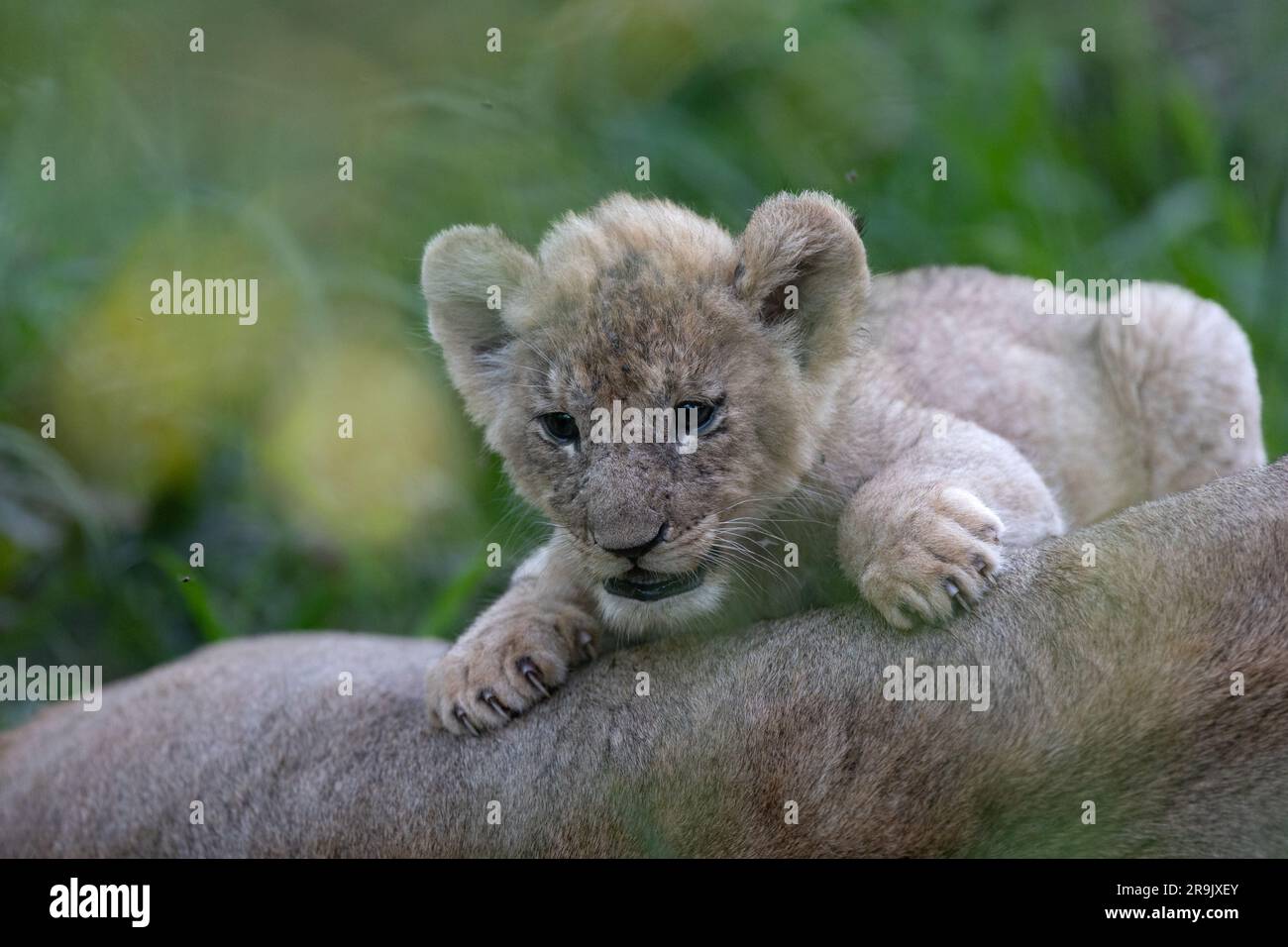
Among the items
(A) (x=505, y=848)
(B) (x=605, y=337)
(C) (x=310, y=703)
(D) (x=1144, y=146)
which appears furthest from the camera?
(D) (x=1144, y=146)

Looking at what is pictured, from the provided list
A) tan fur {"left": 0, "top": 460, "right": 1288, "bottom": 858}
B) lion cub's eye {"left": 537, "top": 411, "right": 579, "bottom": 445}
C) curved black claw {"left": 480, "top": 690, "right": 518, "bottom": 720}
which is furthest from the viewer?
curved black claw {"left": 480, "top": 690, "right": 518, "bottom": 720}

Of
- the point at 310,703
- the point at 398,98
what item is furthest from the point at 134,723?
the point at 398,98

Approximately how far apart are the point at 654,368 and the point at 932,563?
0.80 m

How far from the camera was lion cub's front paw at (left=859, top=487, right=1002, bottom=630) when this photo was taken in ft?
11.9

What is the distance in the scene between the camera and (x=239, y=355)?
676 cm

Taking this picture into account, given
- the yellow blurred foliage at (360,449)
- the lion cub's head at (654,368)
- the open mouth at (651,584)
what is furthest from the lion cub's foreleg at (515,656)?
the yellow blurred foliage at (360,449)

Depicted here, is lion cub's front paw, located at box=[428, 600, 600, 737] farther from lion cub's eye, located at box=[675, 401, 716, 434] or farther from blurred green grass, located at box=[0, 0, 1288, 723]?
blurred green grass, located at box=[0, 0, 1288, 723]

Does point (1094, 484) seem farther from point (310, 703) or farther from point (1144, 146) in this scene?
point (1144, 146)

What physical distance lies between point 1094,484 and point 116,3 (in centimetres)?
454

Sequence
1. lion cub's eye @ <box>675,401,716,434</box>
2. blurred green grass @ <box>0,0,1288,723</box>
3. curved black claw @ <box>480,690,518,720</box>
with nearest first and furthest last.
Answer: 1. lion cub's eye @ <box>675,401,716,434</box>
2. curved black claw @ <box>480,690,518,720</box>
3. blurred green grass @ <box>0,0,1288,723</box>

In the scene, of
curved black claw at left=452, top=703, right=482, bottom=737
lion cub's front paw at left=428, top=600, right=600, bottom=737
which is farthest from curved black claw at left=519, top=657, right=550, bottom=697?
curved black claw at left=452, top=703, right=482, bottom=737

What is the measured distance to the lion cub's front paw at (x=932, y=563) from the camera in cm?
364

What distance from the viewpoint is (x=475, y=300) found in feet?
14.0

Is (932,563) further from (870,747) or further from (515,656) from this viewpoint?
(515,656)
